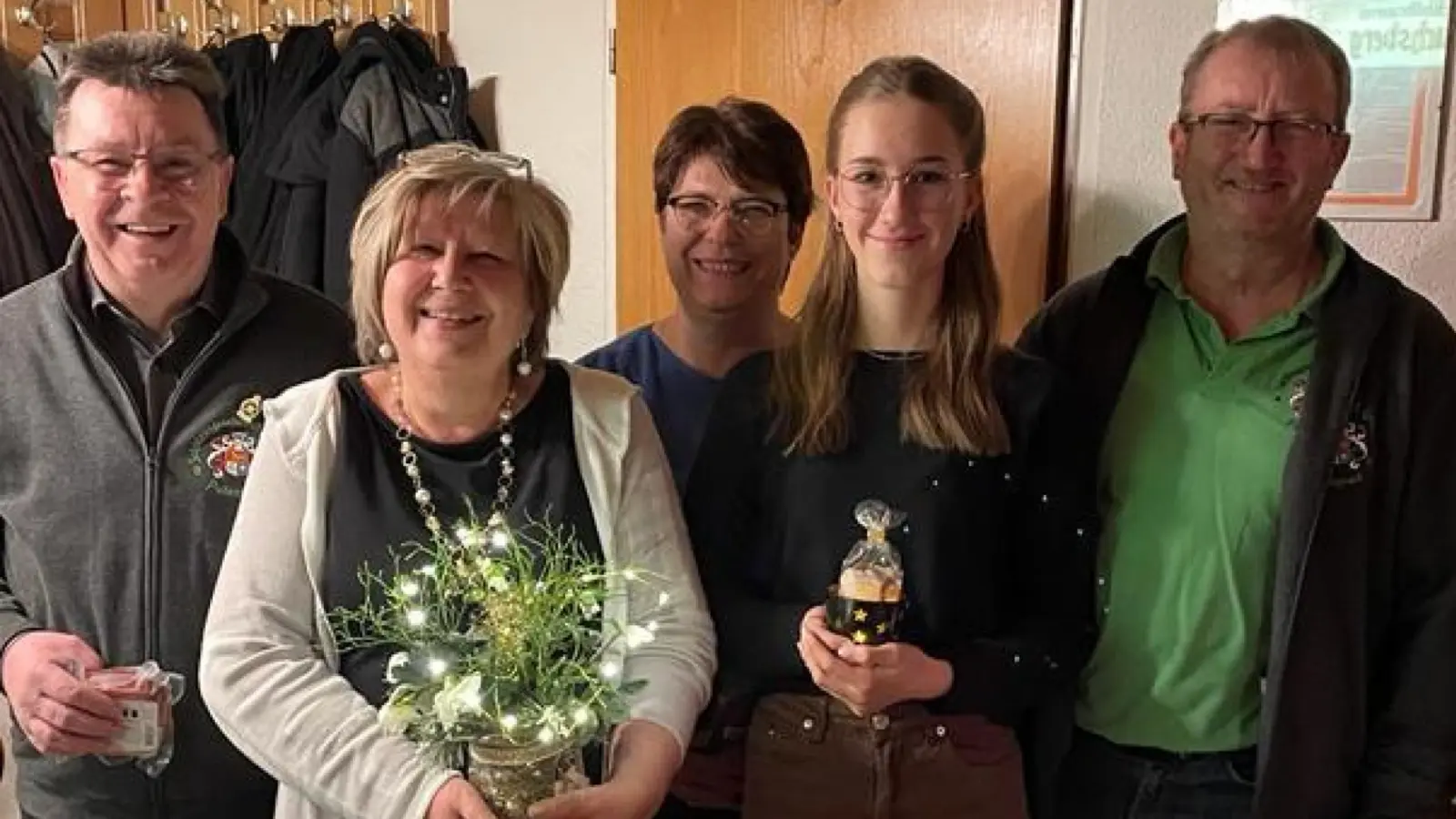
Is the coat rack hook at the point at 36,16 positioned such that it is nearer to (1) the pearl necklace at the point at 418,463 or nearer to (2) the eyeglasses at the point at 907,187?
(1) the pearl necklace at the point at 418,463

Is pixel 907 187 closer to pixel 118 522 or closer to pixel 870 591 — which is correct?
pixel 870 591

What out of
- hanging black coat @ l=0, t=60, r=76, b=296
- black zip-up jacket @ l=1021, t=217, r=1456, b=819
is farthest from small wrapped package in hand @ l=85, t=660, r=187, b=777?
hanging black coat @ l=0, t=60, r=76, b=296

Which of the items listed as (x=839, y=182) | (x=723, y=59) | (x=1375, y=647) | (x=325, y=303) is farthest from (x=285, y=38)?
(x=1375, y=647)

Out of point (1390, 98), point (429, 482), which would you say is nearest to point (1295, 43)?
point (1390, 98)

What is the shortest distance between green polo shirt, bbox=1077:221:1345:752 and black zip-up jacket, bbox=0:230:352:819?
1.02 metres

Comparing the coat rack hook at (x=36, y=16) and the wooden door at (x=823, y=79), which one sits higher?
the coat rack hook at (x=36, y=16)

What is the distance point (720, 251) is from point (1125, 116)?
72 centimetres

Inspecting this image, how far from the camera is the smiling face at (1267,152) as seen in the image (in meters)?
1.56

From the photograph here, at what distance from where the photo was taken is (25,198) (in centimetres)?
267

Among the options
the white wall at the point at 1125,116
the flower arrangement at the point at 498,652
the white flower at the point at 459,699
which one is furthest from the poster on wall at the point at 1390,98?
the white flower at the point at 459,699

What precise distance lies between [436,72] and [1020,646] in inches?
77.1

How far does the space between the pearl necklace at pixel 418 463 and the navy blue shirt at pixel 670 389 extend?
31 centimetres

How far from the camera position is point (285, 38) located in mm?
2963

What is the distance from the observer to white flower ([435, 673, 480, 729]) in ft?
3.88
